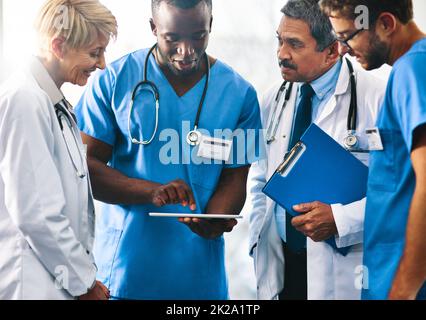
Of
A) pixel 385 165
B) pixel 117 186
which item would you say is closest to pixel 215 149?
pixel 117 186

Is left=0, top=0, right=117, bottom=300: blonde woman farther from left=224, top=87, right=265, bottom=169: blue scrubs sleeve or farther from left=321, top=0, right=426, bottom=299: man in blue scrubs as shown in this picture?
left=321, top=0, right=426, bottom=299: man in blue scrubs

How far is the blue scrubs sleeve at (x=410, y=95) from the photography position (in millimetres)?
1577

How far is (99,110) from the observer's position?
6.61 ft

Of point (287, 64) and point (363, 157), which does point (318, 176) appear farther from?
point (287, 64)

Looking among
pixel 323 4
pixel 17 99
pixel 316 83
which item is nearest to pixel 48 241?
pixel 17 99

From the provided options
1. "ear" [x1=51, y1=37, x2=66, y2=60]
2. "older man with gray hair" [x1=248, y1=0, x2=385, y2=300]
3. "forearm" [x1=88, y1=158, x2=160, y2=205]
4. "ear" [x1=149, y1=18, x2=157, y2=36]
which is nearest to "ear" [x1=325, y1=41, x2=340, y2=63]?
"older man with gray hair" [x1=248, y1=0, x2=385, y2=300]

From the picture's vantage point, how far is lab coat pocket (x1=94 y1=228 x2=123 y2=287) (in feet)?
6.59

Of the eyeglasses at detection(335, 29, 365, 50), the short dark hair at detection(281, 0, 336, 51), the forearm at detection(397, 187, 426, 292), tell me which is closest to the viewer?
the forearm at detection(397, 187, 426, 292)

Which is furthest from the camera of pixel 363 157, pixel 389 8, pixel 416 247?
pixel 363 157

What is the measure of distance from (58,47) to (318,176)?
820mm

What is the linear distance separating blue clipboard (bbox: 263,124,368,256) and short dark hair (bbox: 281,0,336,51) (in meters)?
0.28

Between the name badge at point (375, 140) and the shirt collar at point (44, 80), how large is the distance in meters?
0.86

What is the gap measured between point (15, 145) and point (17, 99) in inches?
4.6
